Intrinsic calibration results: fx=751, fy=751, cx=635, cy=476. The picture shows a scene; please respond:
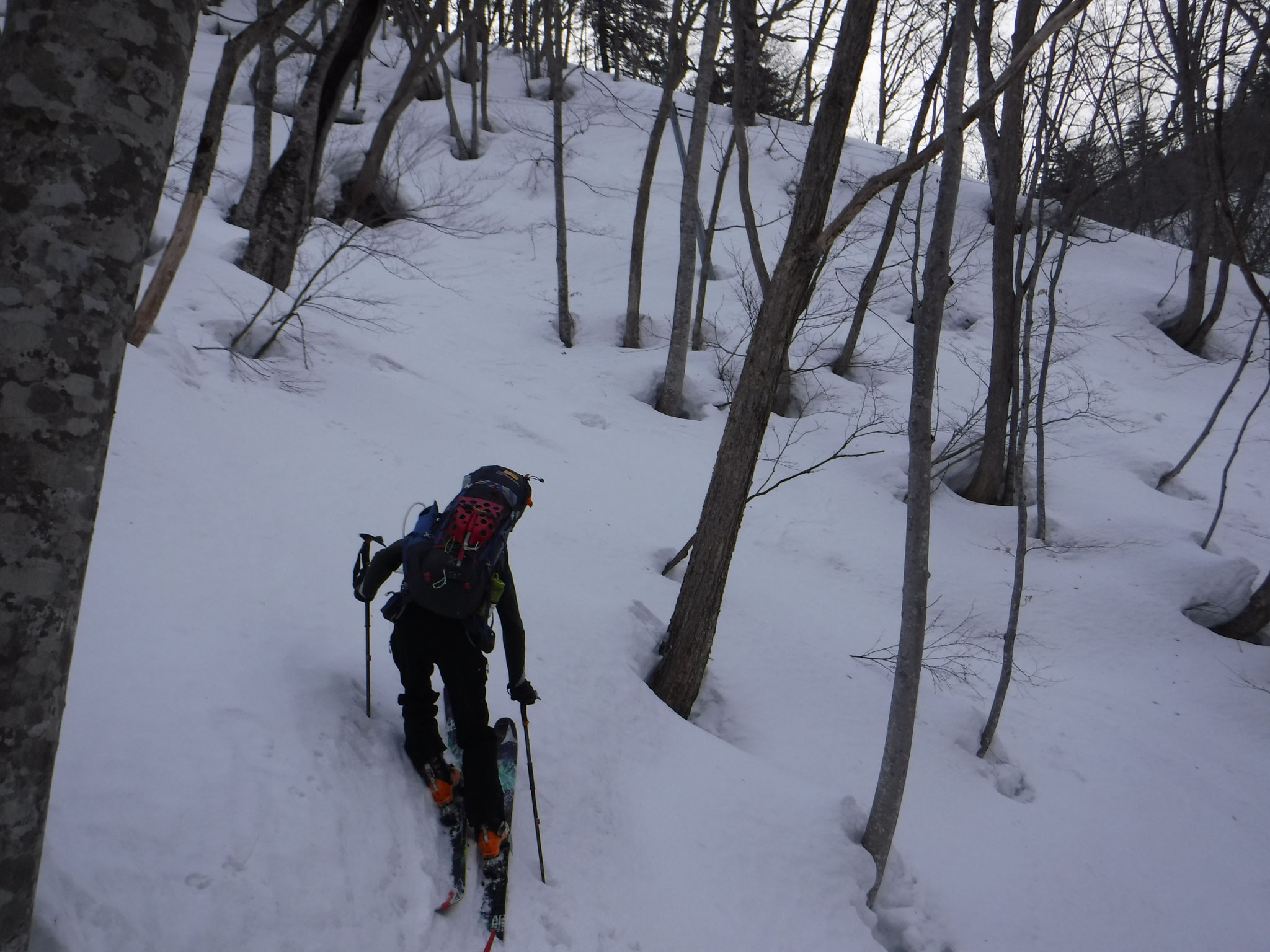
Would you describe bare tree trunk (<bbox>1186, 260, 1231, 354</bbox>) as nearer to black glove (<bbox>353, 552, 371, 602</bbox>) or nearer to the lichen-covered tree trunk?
black glove (<bbox>353, 552, 371, 602</bbox>)

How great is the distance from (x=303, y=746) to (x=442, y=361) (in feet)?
33.6

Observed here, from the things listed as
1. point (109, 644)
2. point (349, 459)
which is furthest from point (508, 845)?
point (349, 459)

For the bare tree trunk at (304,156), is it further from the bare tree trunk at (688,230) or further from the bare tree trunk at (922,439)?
the bare tree trunk at (922,439)

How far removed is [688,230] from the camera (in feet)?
42.1

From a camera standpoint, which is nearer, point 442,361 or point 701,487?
point 701,487

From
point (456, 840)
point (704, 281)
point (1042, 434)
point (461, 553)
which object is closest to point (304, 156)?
point (704, 281)

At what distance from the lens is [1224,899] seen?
20.6 feet

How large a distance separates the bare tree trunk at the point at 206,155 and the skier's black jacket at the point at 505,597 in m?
4.37

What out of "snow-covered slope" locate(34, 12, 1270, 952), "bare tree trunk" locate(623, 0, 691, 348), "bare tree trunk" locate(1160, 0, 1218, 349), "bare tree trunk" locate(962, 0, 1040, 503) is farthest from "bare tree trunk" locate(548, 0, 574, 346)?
"bare tree trunk" locate(1160, 0, 1218, 349)

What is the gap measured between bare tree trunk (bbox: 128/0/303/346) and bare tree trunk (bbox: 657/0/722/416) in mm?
7323

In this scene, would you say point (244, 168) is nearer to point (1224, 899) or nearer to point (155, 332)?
point (155, 332)

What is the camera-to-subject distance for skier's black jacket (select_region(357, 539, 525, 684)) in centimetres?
356

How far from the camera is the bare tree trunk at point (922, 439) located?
4.39m

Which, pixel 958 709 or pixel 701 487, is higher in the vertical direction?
pixel 701 487
